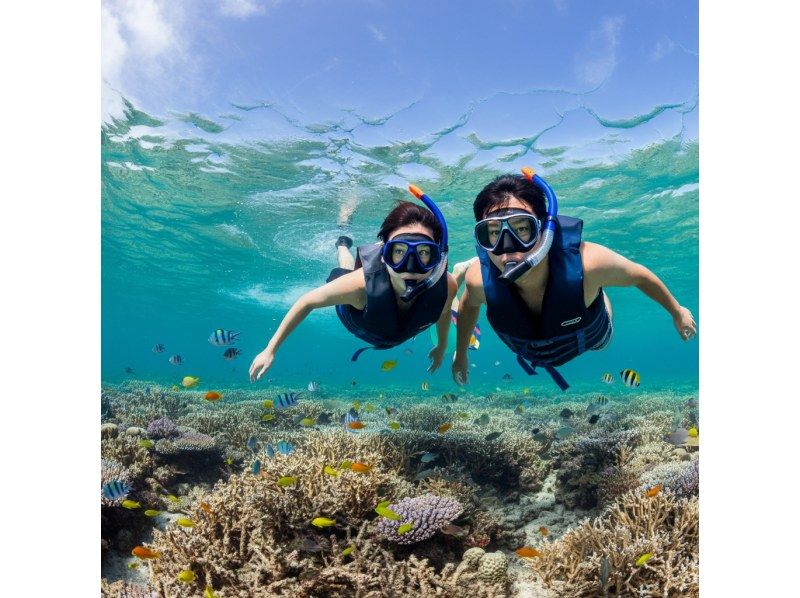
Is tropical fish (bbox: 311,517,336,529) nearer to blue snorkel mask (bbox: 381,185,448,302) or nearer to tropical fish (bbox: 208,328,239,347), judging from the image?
blue snorkel mask (bbox: 381,185,448,302)

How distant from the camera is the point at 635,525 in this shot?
4.18 m

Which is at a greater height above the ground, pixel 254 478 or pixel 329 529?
pixel 254 478

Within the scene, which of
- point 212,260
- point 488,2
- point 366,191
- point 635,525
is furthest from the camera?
point 212,260

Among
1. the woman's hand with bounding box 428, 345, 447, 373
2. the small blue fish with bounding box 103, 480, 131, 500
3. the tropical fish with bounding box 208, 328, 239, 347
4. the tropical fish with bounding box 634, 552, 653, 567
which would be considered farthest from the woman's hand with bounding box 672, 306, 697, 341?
the tropical fish with bounding box 208, 328, 239, 347

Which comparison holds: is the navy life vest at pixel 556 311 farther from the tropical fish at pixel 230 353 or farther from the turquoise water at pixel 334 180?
the turquoise water at pixel 334 180

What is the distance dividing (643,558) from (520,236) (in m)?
2.71

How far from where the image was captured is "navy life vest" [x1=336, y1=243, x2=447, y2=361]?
5.26 meters

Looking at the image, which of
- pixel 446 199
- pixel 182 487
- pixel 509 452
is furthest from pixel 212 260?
pixel 509 452

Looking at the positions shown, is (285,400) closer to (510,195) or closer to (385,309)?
(385,309)

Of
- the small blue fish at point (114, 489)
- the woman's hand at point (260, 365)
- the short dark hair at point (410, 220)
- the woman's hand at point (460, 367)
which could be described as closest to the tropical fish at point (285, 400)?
the woman's hand at point (260, 365)

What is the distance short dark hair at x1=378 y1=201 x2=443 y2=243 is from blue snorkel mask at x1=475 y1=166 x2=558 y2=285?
76 cm

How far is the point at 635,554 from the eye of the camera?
3.77 m

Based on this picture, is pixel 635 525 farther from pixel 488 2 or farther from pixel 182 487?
pixel 488 2

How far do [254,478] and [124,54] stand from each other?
403 inches
